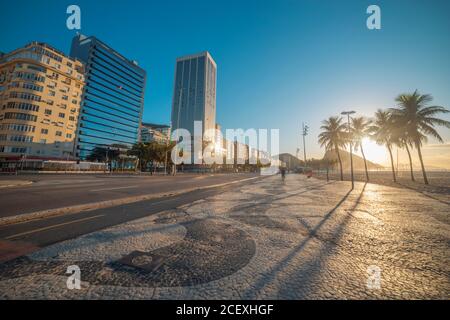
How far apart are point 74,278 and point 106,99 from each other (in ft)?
344

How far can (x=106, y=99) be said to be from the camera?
85875mm

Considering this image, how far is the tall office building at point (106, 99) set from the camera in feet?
258

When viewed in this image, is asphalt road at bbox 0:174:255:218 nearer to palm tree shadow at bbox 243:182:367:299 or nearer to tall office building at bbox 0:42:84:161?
palm tree shadow at bbox 243:182:367:299

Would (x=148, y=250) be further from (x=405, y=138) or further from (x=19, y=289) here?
(x=405, y=138)

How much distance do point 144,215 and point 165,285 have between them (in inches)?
153

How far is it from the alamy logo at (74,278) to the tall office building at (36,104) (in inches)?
2454

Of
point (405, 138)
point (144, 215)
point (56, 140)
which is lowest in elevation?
point (144, 215)

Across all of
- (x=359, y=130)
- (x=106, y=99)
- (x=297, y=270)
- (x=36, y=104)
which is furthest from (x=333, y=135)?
(x=106, y=99)

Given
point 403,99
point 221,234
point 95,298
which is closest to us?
point 95,298

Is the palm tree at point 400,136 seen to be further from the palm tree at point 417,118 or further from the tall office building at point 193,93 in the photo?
the tall office building at point 193,93

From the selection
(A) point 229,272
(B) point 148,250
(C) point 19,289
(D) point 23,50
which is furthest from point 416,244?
(D) point 23,50

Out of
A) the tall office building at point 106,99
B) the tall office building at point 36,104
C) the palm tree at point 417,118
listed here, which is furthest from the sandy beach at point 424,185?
the tall office building at point 106,99

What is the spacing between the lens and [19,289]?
75.9 inches

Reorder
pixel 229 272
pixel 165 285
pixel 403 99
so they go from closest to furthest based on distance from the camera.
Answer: pixel 165 285, pixel 229 272, pixel 403 99
